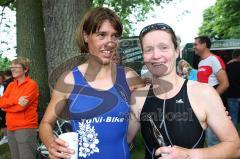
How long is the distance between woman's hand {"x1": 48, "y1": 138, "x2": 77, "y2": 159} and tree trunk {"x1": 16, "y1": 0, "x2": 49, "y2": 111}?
A: 22.4ft

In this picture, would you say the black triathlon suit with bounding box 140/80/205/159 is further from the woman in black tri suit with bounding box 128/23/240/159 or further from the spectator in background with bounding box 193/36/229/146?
the spectator in background with bounding box 193/36/229/146

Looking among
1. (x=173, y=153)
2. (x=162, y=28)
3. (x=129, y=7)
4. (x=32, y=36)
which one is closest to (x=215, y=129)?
(x=173, y=153)

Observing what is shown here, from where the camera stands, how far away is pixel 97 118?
7.35ft

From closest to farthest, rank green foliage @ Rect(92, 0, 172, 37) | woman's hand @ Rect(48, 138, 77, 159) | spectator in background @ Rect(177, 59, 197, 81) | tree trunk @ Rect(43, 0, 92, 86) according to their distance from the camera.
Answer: woman's hand @ Rect(48, 138, 77, 159), tree trunk @ Rect(43, 0, 92, 86), spectator in background @ Rect(177, 59, 197, 81), green foliage @ Rect(92, 0, 172, 37)

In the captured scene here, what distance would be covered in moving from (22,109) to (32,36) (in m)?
3.56

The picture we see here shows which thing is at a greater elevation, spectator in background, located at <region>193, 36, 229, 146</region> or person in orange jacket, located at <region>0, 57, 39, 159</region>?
spectator in background, located at <region>193, 36, 229, 146</region>

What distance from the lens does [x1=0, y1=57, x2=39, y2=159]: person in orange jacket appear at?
571 centimetres

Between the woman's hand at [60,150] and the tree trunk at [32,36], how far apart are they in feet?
22.4

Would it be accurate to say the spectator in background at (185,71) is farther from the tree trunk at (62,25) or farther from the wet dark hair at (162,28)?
the wet dark hair at (162,28)

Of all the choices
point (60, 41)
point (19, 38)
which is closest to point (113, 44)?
point (60, 41)

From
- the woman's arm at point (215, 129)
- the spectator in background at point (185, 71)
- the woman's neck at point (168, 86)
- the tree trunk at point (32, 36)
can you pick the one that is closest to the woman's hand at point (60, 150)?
the woman's arm at point (215, 129)

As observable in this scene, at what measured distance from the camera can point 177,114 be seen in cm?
206

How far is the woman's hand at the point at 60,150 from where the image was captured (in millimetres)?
1947

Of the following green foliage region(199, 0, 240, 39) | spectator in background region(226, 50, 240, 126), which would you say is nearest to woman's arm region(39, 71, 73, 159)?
spectator in background region(226, 50, 240, 126)
